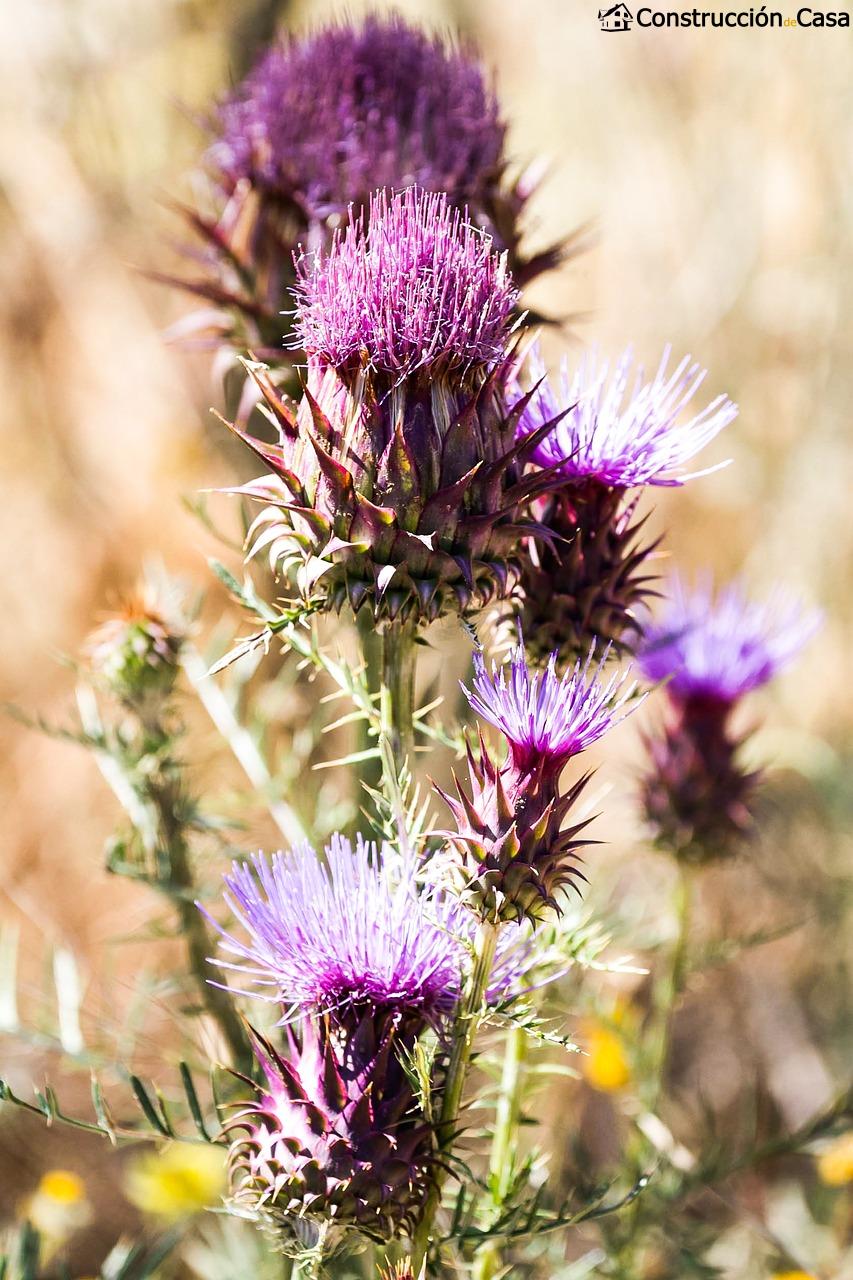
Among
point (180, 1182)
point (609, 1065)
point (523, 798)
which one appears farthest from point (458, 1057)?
point (180, 1182)

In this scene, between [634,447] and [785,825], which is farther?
[785,825]

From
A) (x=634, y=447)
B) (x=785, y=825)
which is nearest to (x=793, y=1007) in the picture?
(x=785, y=825)

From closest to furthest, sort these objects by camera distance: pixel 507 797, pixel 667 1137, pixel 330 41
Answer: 1. pixel 507 797
2. pixel 330 41
3. pixel 667 1137

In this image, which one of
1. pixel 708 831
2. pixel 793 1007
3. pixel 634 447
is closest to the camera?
pixel 634 447

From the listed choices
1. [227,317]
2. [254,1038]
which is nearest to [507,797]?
[254,1038]

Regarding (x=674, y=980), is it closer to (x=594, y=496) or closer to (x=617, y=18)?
(x=594, y=496)

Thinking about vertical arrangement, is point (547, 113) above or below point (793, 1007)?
above

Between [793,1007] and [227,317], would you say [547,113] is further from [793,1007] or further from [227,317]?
[793,1007]

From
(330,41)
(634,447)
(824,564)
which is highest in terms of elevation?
(330,41)
